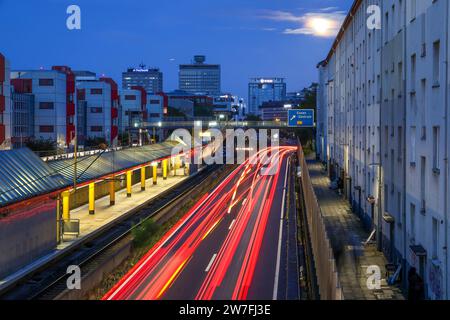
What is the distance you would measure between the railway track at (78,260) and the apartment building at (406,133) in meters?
9.23

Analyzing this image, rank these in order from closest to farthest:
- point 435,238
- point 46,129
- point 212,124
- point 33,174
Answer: point 435,238 < point 33,174 < point 46,129 < point 212,124

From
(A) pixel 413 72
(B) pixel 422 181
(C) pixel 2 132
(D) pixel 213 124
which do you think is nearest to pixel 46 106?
(C) pixel 2 132

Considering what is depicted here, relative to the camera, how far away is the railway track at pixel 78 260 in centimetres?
1655

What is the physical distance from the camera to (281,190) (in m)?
45.1

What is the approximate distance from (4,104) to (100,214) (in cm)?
1630

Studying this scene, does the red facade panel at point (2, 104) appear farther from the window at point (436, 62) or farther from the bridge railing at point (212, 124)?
the window at point (436, 62)

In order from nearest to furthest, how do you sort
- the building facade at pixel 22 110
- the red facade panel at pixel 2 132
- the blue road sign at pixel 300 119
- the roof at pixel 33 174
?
the roof at pixel 33 174
the red facade panel at pixel 2 132
the building facade at pixel 22 110
the blue road sign at pixel 300 119

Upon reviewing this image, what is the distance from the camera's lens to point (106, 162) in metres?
32.5

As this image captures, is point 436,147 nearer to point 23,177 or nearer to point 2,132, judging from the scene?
point 23,177

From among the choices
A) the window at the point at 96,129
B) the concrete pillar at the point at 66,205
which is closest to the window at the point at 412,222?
the concrete pillar at the point at 66,205

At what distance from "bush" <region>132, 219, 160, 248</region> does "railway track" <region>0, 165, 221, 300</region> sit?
64 centimetres

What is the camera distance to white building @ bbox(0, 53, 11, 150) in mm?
41594

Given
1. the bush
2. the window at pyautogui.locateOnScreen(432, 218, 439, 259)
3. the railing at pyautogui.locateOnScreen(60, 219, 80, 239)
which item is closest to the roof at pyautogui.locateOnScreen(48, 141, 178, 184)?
the railing at pyautogui.locateOnScreen(60, 219, 80, 239)

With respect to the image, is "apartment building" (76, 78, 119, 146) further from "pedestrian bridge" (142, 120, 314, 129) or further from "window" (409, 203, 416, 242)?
"window" (409, 203, 416, 242)
